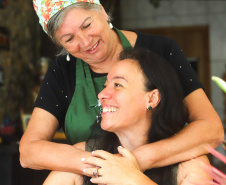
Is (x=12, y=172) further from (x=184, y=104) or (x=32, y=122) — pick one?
(x=184, y=104)

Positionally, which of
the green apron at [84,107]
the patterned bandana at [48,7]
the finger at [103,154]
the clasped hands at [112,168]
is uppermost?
the patterned bandana at [48,7]

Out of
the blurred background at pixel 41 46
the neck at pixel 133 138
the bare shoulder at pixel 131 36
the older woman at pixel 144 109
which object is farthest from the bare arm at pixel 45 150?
the blurred background at pixel 41 46

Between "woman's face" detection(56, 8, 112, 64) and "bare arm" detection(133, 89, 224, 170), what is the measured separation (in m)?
0.48

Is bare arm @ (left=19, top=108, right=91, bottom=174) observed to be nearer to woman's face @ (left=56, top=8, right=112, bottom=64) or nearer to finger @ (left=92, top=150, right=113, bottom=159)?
finger @ (left=92, top=150, right=113, bottom=159)

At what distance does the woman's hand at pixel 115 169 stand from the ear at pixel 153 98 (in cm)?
28

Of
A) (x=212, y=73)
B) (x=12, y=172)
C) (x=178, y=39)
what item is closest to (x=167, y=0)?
(x=178, y=39)

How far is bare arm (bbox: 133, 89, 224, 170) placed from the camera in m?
1.36

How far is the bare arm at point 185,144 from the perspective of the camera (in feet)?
4.47

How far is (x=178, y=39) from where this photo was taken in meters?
5.84

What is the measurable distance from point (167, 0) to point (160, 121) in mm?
4318

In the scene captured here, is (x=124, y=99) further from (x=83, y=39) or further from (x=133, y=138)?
(x=83, y=39)

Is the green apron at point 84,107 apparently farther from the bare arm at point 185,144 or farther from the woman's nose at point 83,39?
the bare arm at point 185,144

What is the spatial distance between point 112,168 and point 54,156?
292mm

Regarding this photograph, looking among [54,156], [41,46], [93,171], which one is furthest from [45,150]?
[41,46]
